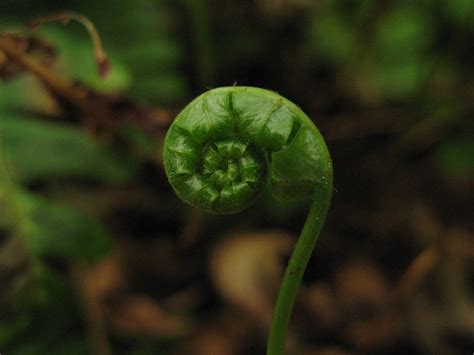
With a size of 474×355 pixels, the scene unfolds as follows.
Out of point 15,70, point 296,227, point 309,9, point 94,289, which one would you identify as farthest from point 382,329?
point 309,9

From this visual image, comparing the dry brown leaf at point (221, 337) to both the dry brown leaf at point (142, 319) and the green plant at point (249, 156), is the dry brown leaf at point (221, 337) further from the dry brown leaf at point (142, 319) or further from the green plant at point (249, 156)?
the green plant at point (249, 156)

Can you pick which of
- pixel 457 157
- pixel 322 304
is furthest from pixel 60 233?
pixel 457 157

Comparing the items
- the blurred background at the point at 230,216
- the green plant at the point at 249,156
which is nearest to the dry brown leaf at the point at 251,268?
the blurred background at the point at 230,216

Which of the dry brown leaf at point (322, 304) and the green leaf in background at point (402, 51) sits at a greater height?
the green leaf in background at point (402, 51)

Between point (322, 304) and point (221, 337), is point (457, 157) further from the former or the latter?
point (221, 337)

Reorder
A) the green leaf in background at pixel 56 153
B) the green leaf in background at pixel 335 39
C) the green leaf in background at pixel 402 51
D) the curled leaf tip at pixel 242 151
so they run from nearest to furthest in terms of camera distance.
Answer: the curled leaf tip at pixel 242 151 → the green leaf in background at pixel 56 153 → the green leaf in background at pixel 402 51 → the green leaf in background at pixel 335 39

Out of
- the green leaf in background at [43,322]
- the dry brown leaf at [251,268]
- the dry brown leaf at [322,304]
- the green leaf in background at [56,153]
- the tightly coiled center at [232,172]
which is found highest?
the tightly coiled center at [232,172]

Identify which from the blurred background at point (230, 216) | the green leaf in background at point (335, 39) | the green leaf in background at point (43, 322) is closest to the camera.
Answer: the green leaf in background at point (43, 322)

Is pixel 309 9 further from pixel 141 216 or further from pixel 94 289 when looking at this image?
pixel 94 289
